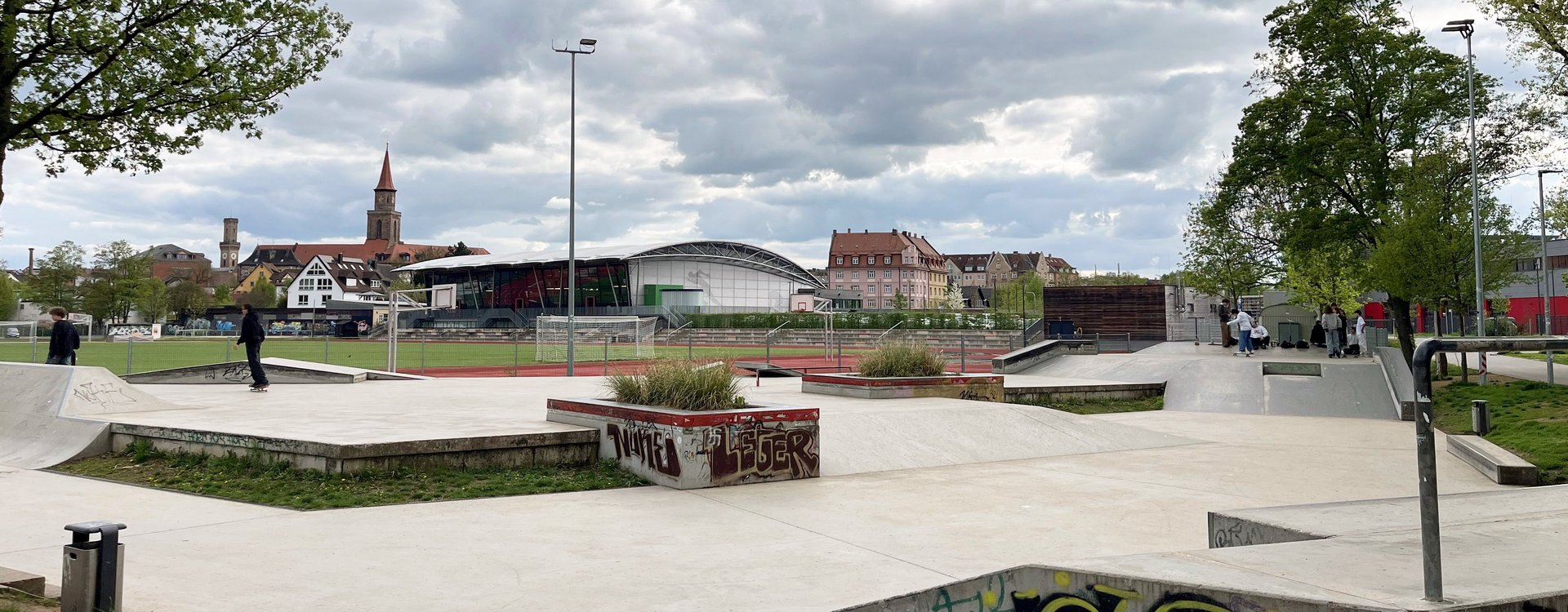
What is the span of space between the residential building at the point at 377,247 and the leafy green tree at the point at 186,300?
4539 cm

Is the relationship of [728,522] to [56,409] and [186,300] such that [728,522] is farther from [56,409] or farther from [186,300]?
[186,300]

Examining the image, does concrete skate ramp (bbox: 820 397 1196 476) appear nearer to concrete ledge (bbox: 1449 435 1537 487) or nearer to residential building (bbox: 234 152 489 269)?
concrete ledge (bbox: 1449 435 1537 487)

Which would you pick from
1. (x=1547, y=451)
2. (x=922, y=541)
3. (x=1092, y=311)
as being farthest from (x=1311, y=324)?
(x=922, y=541)

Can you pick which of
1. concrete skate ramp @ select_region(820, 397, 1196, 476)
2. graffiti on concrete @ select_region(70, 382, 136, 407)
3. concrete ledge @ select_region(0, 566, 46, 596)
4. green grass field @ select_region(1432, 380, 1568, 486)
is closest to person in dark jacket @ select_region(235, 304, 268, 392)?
graffiti on concrete @ select_region(70, 382, 136, 407)

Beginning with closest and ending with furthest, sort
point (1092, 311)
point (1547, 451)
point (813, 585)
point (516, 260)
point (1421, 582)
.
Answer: point (1421, 582) → point (813, 585) → point (1547, 451) → point (1092, 311) → point (516, 260)

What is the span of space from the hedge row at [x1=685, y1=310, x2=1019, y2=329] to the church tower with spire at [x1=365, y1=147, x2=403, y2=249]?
110 metres

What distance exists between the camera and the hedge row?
176ft

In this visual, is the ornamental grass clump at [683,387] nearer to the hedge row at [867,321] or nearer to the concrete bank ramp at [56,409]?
the concrete bank ramp at [56,409]

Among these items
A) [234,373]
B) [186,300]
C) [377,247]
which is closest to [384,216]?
[377,247]

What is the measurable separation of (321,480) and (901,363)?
33.1 ft

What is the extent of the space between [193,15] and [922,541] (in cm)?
759

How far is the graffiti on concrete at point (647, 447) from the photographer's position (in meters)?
9.06

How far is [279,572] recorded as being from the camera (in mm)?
5586

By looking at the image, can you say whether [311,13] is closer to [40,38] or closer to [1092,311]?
[40,38]
